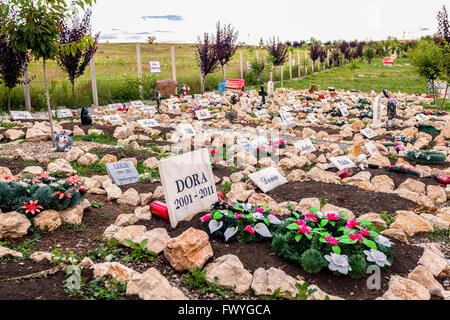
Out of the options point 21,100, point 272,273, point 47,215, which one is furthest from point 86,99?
point 272,273

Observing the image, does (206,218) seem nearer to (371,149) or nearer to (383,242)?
(383,242)

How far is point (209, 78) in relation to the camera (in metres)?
19.3

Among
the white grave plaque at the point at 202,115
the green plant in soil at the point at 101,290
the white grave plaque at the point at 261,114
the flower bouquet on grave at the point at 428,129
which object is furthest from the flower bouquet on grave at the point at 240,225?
the white grave plaque at the point at 202,115

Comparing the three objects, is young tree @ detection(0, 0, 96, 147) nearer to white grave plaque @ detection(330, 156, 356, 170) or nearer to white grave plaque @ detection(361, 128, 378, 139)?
white grave plaque @ detection(330, 156, 356, 170)

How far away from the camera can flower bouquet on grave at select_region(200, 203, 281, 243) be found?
10.0 ft

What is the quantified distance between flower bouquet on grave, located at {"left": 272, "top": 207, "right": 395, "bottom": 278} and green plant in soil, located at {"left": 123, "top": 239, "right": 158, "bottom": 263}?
3.18 ft

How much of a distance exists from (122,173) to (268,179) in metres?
1.93

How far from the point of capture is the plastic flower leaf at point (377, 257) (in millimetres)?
2691

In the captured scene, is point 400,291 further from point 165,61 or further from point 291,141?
point 165,61

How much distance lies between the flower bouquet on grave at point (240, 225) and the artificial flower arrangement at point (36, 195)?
4.13 ft

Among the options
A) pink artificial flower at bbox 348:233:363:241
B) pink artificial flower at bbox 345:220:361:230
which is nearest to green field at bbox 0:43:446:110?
pink artificial flower at bbox 345:220:361:230

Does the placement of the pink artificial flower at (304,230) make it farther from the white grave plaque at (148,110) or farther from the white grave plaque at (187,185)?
the white grave plaque at (148,110)

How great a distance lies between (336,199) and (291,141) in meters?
3.66
